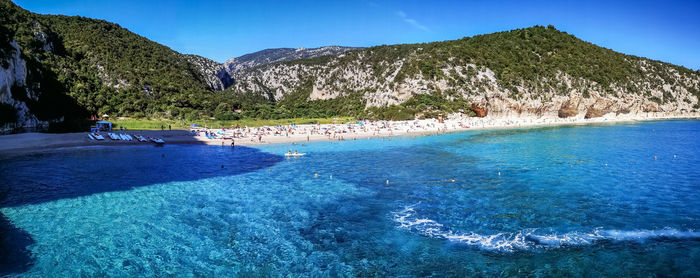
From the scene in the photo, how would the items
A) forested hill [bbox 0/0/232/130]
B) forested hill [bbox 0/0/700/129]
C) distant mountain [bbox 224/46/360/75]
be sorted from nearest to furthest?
forested hill [bbox 0/0/232/130]
forested hill [bbox 0/0/700/129]
distant mountain [bbox 224/46/360/75]

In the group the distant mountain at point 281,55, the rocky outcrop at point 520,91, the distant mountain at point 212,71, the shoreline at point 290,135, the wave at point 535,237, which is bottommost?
the wave at point 535,237

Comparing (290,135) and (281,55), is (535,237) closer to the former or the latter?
(290,135)

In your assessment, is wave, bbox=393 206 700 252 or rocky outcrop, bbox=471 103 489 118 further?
rocky outcrop, bbox=471 103 489 118

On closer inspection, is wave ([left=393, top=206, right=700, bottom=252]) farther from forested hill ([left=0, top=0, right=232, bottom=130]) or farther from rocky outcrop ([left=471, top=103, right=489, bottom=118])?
rocky outcrop ([left=471, top=103, right=489, bottom=118])

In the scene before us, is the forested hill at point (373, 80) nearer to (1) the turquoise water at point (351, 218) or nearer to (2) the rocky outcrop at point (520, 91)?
(2) the rocky outcrop at point (520, 91)

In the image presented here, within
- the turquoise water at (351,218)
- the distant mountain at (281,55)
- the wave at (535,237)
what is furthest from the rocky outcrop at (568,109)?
the distant mountain at (281,55)

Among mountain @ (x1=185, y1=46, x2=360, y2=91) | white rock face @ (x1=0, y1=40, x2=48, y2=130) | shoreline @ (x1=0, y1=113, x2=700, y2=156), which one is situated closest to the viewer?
shoreline @ (x1=0, y1=113, x2=700, y2=156)

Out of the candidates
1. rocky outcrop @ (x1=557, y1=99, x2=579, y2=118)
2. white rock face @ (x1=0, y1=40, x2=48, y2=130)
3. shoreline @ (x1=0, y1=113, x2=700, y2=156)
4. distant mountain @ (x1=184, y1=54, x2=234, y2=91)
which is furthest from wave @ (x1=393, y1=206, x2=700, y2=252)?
distant mountain @ (x1=184, y1=54, x2=234, y2=91)
